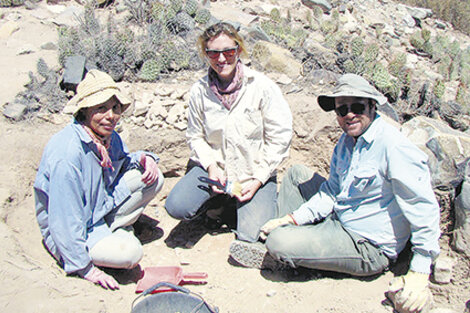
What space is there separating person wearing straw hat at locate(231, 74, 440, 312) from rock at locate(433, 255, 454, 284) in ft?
0.60

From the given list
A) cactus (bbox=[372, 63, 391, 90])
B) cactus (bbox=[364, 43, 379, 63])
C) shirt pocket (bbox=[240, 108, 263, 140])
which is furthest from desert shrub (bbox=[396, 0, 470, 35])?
shirt pocket (bbox=[240, 108, 263, 140])

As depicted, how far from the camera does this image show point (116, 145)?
117 inches

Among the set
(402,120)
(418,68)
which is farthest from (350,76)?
(418,68)

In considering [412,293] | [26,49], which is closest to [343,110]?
A: [412,293]

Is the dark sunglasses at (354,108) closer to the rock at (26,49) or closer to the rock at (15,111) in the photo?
the rock at (15,111)

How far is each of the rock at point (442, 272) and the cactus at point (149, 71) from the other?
3.66 meters

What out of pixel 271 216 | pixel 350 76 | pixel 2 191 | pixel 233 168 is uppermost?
pixel 350 76

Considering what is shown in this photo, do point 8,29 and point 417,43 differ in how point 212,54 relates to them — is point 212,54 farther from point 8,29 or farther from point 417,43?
point 417,43

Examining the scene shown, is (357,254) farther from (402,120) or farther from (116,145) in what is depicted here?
(402,120)

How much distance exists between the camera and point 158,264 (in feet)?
10.6

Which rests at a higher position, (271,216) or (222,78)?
(222,78)

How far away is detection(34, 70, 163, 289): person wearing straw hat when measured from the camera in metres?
2.44

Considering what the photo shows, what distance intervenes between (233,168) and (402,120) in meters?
2.65

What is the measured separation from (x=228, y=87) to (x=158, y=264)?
58.6 inches
